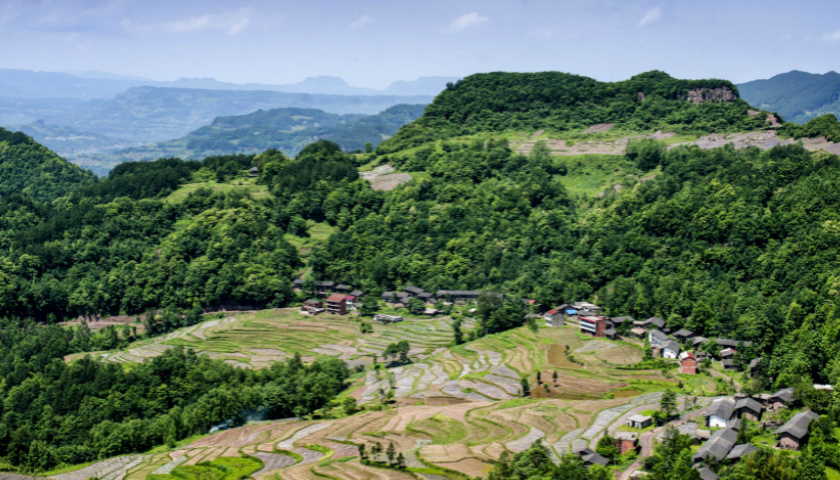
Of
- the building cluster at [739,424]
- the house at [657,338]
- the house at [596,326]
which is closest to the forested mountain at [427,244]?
the house at [657,338]

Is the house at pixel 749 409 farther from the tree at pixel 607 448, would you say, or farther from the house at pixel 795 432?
the tree at pixel 607 448

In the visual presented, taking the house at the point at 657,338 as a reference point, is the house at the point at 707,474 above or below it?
above

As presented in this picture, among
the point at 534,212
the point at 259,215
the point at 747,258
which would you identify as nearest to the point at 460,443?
the point at 747,258

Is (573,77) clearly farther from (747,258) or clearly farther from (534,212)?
(747,258)

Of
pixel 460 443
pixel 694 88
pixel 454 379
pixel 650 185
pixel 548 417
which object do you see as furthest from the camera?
pixel 694 88

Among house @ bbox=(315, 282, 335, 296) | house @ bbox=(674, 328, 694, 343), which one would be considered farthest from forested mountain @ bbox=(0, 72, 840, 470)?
house @ bbox=(315, 282, 335, 296)

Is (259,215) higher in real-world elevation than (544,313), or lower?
higher

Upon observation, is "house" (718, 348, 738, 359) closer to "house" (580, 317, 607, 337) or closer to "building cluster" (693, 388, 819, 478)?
"building cluster" (693, 388, 819, 478)
